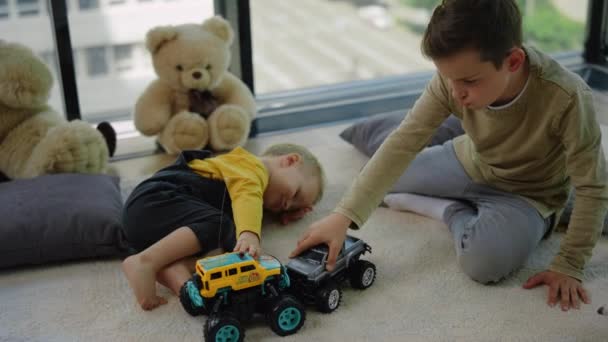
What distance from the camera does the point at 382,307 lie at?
1.31 metres

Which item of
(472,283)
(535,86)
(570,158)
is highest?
(535,86)

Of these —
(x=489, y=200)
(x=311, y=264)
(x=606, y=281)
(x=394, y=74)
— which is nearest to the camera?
(x=311, y=264)

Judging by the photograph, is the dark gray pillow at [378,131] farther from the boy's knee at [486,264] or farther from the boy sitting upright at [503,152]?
the boy's knee at [486,264]

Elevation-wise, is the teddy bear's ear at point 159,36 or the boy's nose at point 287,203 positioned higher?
the teddy bear's ear at point 159,36

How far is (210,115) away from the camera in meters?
2.04

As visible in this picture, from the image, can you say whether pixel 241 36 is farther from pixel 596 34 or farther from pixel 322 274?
pixel 596 34

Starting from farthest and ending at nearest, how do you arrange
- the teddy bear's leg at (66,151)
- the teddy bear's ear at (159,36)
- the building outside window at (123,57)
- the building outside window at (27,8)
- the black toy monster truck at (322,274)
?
1. the building outside window at (123,57)
2. the building outside window at (27,8)
3. the teddy bear's ear at (159,36)
4. the teddy bear's leg at (66,151)
5. the black toy monster truck at (322,274)

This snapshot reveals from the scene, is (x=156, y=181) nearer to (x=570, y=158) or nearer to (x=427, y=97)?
(x=427, y=97)

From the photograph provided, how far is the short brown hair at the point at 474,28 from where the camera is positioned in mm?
1165

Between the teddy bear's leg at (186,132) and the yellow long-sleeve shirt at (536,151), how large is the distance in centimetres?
70

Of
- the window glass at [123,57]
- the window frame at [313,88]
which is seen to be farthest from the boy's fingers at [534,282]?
the window glass at [123,57]

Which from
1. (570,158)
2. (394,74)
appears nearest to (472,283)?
(570,158)

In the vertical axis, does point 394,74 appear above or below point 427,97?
below

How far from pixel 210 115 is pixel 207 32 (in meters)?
0.22
